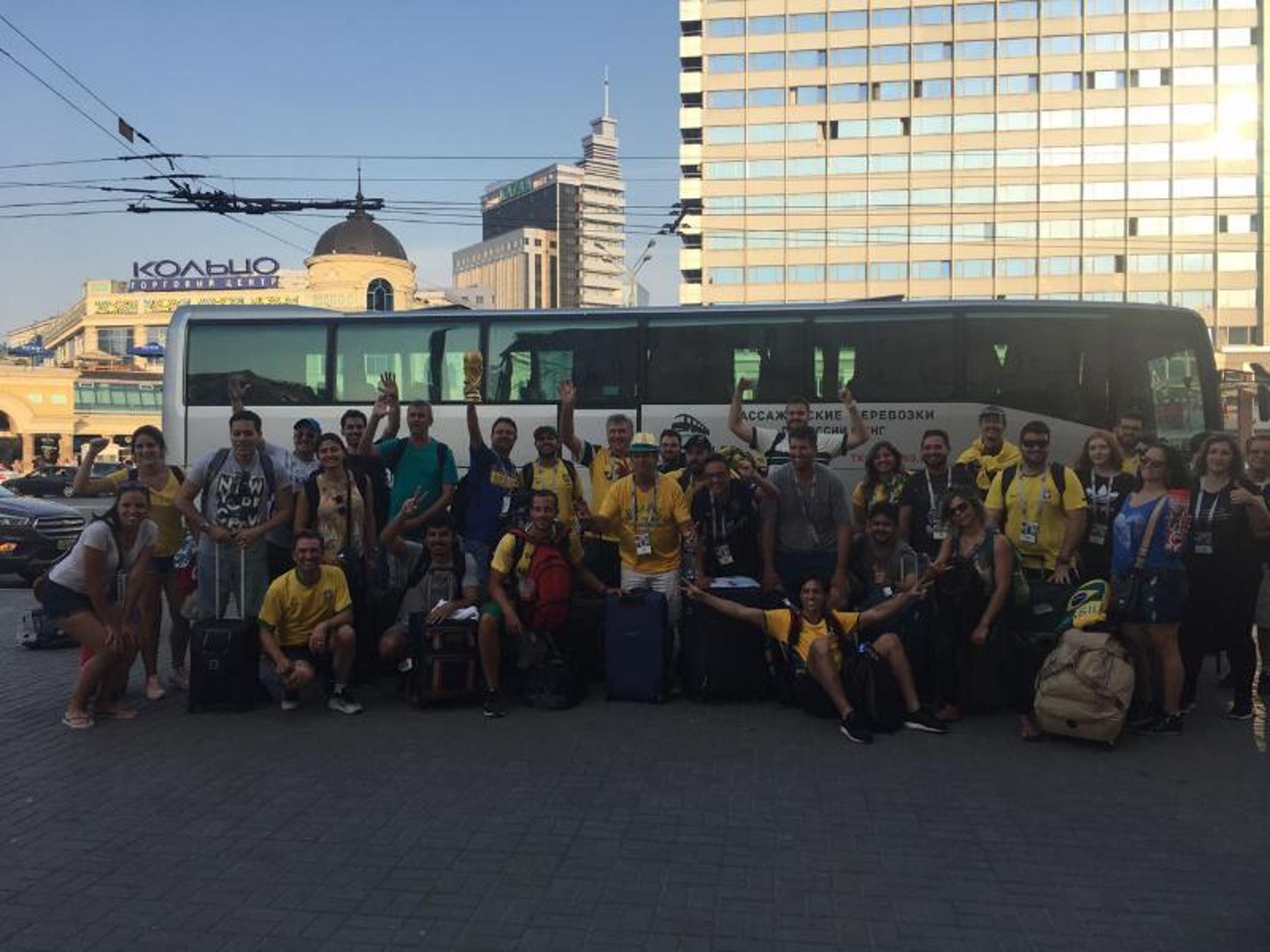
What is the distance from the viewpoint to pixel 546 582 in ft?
23.7

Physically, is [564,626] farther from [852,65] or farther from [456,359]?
[852,65]

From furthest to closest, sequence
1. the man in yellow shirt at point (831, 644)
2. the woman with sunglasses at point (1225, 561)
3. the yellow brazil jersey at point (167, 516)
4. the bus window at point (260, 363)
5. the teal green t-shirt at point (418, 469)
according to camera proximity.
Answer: the bus window at point (260, 363) → the teal green t-shirt at point (418, 469) → the yellow brazil jersey at point (167, 516) → the woman with sunglasses at point (1225, 561) → the man in yellow shirt at point (831, 644)

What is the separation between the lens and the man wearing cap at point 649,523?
7.42 m

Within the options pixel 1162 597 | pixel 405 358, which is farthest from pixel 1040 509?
pixel 405 358

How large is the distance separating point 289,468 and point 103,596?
5.44ft

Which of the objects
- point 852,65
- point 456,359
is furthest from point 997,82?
point 456,359

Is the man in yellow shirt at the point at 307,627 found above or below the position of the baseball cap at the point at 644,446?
below

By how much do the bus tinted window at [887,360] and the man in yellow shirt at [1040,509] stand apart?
15.9 ft

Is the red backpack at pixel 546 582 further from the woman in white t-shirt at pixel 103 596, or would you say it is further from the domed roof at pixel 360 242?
the domed roof at pixel 360 242

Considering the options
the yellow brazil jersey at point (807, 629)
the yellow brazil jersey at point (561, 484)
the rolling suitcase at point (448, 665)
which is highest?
the yellow brazil jersey at point (561, 484)

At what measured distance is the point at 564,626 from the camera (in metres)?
7.34

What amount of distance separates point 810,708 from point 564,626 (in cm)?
183

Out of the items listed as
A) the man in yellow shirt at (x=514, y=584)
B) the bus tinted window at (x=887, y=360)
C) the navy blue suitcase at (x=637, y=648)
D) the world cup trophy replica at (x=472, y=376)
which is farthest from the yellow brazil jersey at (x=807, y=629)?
the bus tinted window at (x=887, y=360)

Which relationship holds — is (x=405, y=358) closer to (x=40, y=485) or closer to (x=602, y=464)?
(x=602, y=464)
